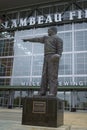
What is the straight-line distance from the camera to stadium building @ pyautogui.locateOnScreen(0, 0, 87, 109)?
36.6 meters

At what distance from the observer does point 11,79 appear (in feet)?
Result: 131

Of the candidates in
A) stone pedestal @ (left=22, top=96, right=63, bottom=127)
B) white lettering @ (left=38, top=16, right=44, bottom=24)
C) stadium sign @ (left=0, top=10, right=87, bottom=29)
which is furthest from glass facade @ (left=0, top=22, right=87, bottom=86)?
stone pedestal @ (left=22, top=96, right=63, bottom=127)

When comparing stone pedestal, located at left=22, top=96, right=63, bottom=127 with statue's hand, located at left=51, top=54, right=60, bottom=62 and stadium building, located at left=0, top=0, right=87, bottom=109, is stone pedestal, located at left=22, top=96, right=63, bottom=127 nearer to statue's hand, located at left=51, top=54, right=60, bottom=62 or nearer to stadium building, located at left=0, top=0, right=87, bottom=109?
statue's hand, located at left=51, top=54, right=60, bottom=62

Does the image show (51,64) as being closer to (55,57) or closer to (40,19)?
(55,57)

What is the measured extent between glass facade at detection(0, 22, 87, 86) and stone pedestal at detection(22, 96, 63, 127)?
94.0ft

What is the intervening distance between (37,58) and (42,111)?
105 ft

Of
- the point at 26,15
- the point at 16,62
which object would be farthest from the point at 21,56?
the point at 26,15

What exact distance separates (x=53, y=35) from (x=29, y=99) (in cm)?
246

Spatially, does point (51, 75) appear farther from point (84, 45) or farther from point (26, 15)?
point (26, 15)

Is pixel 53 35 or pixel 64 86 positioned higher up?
pixel 53 35

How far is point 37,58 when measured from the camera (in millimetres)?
39250

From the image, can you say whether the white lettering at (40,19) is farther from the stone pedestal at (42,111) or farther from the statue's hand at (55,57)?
the stone pedestal at (42,111)

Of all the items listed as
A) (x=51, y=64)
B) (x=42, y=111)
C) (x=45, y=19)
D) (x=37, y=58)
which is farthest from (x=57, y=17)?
(x=42, y=111)

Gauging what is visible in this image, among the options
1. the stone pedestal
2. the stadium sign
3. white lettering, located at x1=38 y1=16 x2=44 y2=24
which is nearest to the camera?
the stone pedestal
